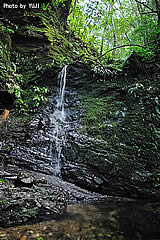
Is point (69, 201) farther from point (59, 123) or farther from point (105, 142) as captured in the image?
point (59, 123)

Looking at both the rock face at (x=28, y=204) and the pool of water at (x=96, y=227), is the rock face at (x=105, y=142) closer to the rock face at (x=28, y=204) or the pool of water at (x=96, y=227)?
the rock face at (x=28, y=204)

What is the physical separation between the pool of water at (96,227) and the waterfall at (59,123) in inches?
75.6

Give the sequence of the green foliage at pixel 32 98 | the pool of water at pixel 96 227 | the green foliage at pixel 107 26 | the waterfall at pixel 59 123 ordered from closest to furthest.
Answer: the pool of water at pixel 96 227
the waterfall at pixel 59 123
the green foliage at pixel 107 26
the green foliage at pixel 32 98

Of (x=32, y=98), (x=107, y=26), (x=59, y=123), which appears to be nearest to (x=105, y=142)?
(x=59, y=123)

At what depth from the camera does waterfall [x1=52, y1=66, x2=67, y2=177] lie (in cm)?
462

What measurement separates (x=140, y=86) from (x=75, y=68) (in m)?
3.14

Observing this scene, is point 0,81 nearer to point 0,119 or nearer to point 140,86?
point 0,119

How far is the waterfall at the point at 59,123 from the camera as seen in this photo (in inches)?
182

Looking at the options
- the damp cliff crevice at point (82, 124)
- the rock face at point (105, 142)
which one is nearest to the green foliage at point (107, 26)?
the damp cliff crevice at point (82, 124)

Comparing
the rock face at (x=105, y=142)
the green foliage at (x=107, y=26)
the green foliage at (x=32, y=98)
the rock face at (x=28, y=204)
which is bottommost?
the rock face at (x=28, y=204)

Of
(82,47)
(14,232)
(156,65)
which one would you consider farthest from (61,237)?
(82,47)

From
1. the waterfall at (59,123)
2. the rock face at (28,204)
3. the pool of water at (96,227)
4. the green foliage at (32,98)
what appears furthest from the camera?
the green foliage at (32,98)

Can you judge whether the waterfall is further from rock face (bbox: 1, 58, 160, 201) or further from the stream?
rock face (bbox: 1, 58, 160, 201)

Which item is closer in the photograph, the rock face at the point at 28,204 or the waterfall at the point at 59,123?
the rock face at the point at 28,204
